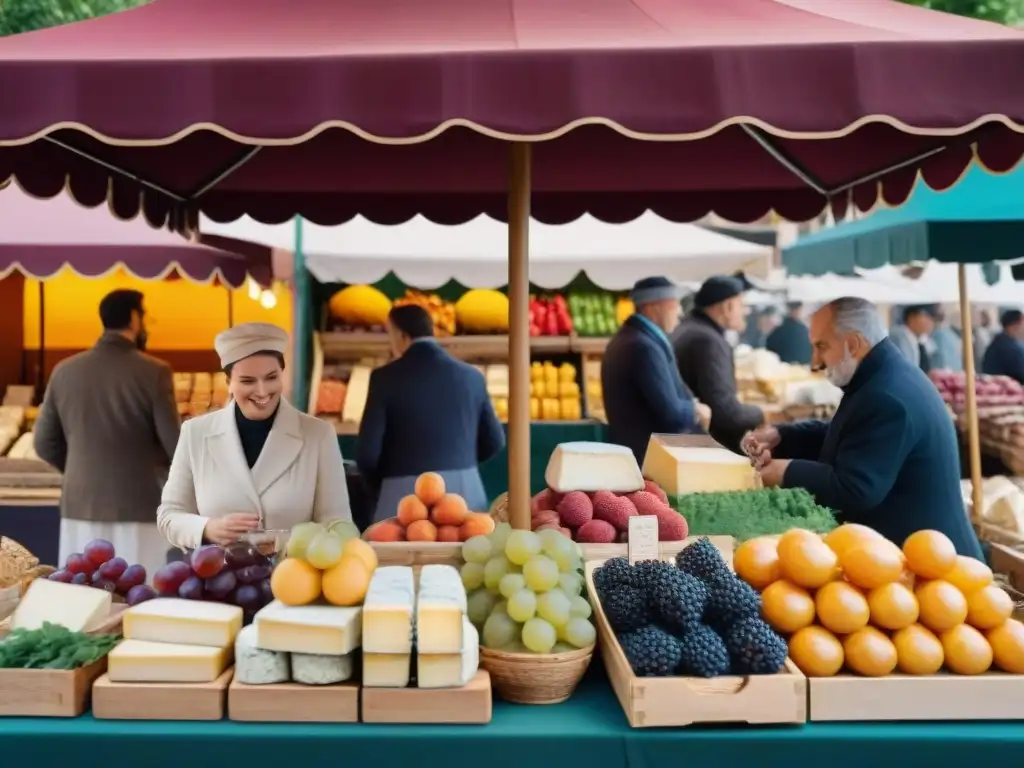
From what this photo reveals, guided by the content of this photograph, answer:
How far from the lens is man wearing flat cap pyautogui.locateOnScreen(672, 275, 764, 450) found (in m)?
5.57

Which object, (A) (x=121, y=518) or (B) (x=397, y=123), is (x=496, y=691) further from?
(A) (x=121, y=518)

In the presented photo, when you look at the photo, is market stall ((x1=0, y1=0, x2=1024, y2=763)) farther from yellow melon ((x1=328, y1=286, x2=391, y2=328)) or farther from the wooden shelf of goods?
yellow melon ((x1=328, y1=286, x2=391, y2=328))

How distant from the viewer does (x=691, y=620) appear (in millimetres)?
1931

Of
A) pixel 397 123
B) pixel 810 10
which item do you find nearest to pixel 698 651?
pixel 397 123

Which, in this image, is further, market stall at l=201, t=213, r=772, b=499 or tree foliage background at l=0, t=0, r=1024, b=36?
tree foliage background at l=0, t=0, r=1024, b=36

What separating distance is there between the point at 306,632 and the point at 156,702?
0.35 meters

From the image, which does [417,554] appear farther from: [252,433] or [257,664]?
[252,433]

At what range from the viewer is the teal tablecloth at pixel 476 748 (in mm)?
1826

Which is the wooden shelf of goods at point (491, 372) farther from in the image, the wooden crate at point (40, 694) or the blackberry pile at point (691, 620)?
the wooden crate at point (40, 694)

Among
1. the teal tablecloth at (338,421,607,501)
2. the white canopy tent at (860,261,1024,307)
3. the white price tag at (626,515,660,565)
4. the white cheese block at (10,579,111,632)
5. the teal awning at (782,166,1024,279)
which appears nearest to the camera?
the white cheese block at (10,579,111,632)

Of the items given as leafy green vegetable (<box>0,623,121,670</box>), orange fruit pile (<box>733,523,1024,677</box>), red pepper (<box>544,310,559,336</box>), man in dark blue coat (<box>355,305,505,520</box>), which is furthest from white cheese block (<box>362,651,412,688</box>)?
red pepper (<box>544,310,559,336</box>)

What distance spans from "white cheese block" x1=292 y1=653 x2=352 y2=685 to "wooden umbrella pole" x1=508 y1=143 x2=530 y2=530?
3.09ft

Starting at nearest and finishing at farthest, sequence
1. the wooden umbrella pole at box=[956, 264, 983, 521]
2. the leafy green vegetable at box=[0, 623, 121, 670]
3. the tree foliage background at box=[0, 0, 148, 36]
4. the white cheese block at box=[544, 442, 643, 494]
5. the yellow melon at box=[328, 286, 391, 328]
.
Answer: the leafy green vegetable at box=[0, 623, 121, 670] < the white cheese block at box=[544, 442, 643, 494] < the wooden umbrella pole at box=[956, 264, 983, 521] < the yellow melon at box=[328, 286, 391, 328] < the tree foliage background at box=[0, 0, 148, 36]

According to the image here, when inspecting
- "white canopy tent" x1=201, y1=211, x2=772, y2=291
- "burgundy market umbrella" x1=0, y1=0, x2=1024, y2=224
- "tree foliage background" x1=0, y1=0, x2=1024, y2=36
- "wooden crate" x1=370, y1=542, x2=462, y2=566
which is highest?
"tree foliage background" x1=0, y1=0, x2=1024, y2=36
